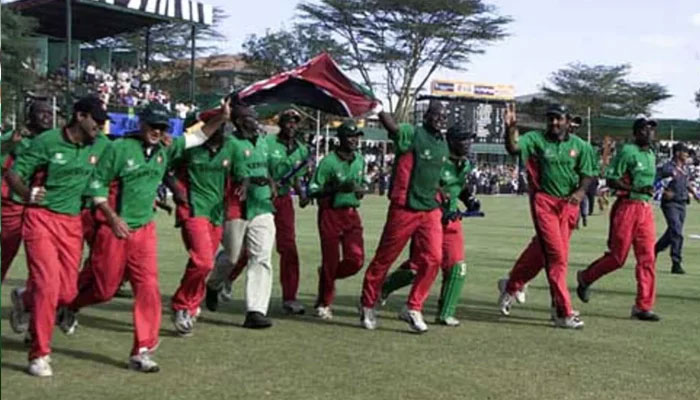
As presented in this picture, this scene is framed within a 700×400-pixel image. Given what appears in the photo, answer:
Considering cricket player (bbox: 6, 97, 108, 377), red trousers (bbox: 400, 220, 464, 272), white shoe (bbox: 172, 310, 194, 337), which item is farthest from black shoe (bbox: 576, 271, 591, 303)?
cricket player (bbox: 6, 97, 108, 377)

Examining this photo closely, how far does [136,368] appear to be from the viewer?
7.54 m

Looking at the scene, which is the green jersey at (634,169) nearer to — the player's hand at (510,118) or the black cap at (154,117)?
the player's hand at (510,118)

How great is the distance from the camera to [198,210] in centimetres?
913

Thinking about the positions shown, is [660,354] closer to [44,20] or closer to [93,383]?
[93,383]

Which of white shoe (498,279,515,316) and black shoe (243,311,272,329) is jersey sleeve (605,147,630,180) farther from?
black shoe (243,311,272,329)

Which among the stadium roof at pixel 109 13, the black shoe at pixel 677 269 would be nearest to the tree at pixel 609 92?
the stadium roof at pixel 109 13

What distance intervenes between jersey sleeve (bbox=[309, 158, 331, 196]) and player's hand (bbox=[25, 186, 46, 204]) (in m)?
3.58

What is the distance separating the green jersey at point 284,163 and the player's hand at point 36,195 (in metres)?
3.58

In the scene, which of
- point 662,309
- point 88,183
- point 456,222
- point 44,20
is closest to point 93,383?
point 88,183

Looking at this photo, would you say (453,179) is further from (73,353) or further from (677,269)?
(677,269)

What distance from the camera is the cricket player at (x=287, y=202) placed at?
10.6m

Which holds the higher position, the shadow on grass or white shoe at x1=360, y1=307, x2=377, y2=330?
white shoe at x1=360, y1=307, x2=377, y2=330

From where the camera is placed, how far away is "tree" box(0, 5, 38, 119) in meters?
39.2

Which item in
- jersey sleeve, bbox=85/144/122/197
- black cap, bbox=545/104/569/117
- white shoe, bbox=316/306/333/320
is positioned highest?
black cap, bbox=545/104/569/117
